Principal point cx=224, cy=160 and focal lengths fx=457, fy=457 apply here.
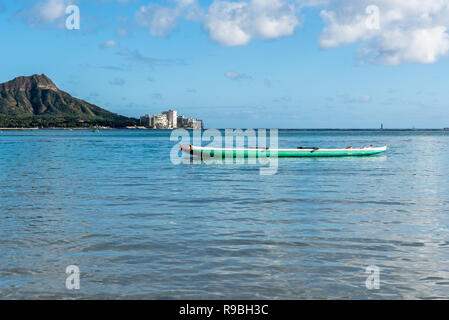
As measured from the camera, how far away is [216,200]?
19094mm

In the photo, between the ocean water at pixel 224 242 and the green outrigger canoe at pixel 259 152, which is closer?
the ocean water at pixel 224 242

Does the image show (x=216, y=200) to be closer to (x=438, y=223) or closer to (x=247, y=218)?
(x=247, y=218)

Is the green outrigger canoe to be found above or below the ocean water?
above

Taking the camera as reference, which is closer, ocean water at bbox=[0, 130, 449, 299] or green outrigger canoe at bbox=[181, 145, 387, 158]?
ocean water at bbox=[0, 130, 449, 299]

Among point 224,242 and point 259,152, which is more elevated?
point 259,152

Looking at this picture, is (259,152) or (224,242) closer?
(224,242)

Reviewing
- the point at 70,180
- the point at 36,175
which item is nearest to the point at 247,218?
the point at 70,180

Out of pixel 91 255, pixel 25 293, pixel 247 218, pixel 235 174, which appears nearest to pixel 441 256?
pixel 247 218

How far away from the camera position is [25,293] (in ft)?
26.9

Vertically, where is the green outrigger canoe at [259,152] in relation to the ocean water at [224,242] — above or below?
above

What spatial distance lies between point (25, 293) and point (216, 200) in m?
11.4
